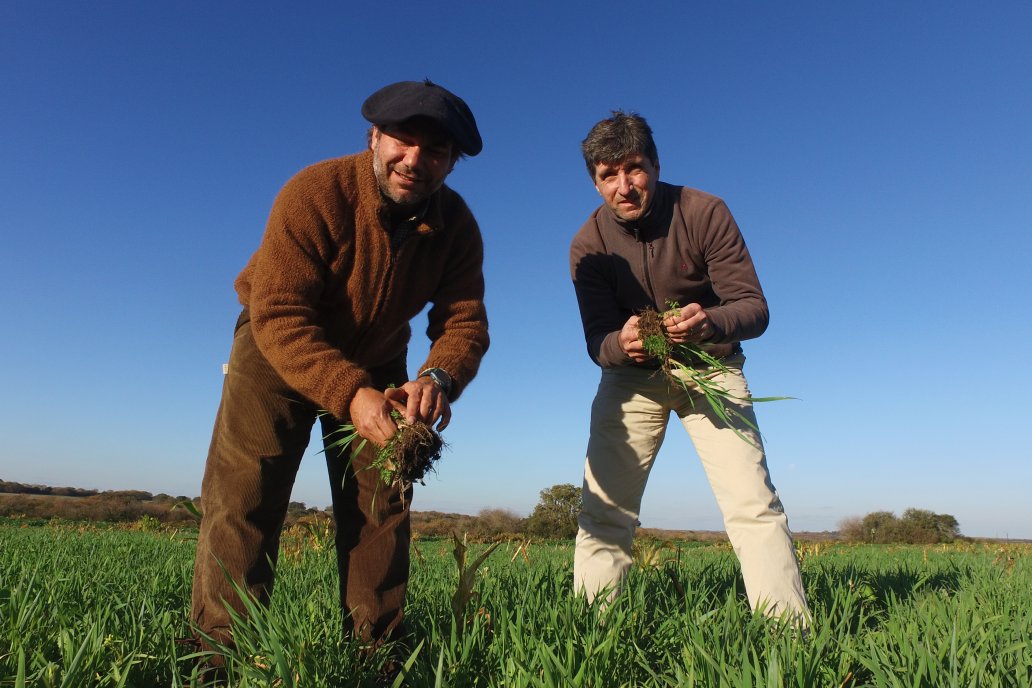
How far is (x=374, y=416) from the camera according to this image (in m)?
2.42

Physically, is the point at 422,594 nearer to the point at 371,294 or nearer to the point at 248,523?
the point at 248,523

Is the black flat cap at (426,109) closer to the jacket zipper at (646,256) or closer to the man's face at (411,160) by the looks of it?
the man's face at (411,160)

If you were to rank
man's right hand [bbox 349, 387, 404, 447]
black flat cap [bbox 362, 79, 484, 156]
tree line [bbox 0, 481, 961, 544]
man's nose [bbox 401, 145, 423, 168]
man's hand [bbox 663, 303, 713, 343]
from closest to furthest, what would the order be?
man's right hand [bbox 349, 387, 404, 447]
black flat cap [bbox 362, 79, 484, 156]
man's nose [bbox 401, 145, 423, 168]
man's hand [bbox 663, 303, 713, 343]
tree line [bbox 0, 481, 961, 544]

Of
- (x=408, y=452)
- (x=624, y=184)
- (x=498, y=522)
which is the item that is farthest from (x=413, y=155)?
(x=498, y=522)

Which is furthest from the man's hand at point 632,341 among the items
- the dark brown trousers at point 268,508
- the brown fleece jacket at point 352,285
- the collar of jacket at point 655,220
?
the dark brown trousers at point 268,508

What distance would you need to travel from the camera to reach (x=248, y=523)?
2752 mm

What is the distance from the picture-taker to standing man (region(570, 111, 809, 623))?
325 cm

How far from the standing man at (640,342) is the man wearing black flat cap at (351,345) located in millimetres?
871

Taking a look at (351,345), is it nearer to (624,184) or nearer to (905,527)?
(624,184)

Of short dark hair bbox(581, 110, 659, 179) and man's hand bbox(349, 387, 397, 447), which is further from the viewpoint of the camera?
short dark hair bbox(581, 110, 659, 179)

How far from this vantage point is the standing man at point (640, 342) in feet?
10.6

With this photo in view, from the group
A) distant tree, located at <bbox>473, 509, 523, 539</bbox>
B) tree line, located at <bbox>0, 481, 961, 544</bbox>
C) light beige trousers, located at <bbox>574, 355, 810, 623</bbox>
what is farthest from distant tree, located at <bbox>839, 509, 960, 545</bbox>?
light beige trousers, located at <bbox>574, 355, 810, 623</bbox>

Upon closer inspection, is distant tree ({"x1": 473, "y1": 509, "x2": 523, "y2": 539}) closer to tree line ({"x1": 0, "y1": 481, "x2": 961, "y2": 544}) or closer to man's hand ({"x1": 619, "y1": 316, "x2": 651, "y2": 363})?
tree line ({"x1": 0, "y1": 481, "x2": 961, "y2": 544})

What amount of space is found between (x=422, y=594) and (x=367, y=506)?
999 mm
